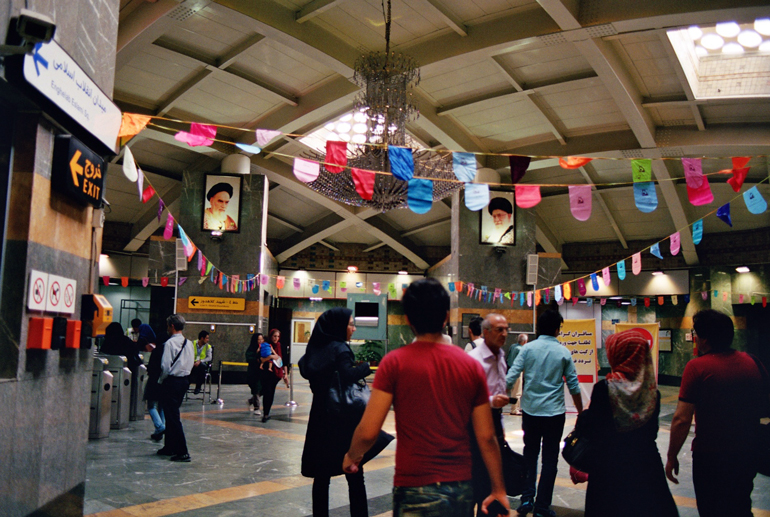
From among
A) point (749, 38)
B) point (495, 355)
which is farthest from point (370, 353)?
point (495, 355)

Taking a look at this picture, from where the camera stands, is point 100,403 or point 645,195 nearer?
point 100,403

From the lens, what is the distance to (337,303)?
74.6 ft

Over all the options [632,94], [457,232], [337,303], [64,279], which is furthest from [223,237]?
[64,279]

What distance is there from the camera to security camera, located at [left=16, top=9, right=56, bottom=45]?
9.66ft

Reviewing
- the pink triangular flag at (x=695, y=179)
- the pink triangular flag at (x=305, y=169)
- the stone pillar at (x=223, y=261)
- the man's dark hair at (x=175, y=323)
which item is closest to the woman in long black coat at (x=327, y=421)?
the man's dark hair at (x=175, y=323)

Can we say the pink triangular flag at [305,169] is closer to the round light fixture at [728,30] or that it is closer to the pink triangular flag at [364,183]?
the pink triangular flag at [364,183]

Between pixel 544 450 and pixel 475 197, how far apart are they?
16.0 ft

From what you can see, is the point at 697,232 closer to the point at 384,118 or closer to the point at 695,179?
the point at 695,179

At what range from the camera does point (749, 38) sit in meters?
10.7

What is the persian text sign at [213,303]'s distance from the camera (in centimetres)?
1504

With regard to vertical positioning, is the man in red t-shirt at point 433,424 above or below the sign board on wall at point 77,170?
below

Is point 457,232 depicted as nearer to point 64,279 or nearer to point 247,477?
point 247,477

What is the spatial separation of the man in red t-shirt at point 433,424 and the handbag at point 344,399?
1047 mm

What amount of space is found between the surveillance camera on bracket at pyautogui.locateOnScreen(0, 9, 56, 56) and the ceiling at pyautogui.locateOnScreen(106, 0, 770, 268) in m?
7.00
